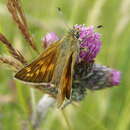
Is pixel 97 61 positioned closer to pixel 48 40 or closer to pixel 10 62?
pixel 48 40

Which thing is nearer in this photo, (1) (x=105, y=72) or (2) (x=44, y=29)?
(1) (x=105, y=72)

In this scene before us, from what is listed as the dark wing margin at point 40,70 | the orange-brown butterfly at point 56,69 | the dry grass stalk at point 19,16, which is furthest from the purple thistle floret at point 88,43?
the dry grass stalk at point 19,16

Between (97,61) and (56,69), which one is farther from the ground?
(97,61)

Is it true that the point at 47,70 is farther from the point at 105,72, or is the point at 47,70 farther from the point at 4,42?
the point at 105,72

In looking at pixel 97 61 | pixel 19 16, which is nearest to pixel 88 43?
pixel 19 16

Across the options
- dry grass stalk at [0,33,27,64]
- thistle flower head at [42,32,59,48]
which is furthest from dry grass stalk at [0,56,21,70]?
thistle flower head at [42,32,59,48]

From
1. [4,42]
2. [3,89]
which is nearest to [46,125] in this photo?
[3,89]

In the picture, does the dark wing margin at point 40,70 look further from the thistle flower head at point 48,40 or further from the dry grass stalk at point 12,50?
the thistle flower head at point 48,40
